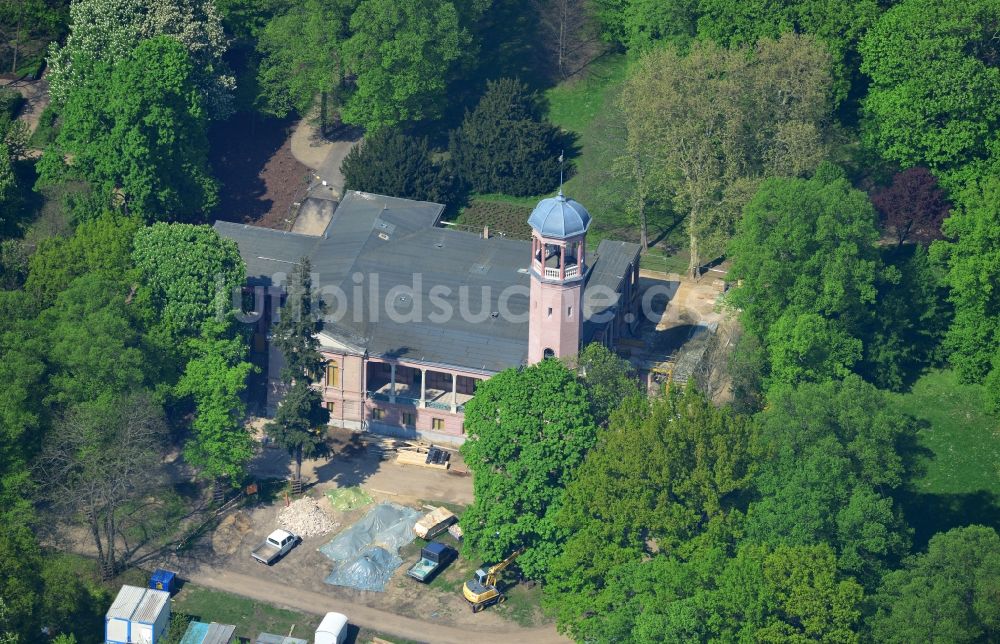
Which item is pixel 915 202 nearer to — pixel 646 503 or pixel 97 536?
pixel 646 503

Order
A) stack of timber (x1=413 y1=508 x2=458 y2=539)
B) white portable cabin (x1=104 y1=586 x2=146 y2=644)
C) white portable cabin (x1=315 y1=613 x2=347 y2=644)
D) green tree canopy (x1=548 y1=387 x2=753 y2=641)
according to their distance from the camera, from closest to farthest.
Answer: green tree canopy (x1=548 y1=387 x2=753 y2=641)
white portable cabin (x1=315 y1=613 x2=347 y2=644)
white portable cabin (x1=104 y1=586 x2=146 y2=644)
stack of timber (x1=413 y1=508 x2=458 y2=539)

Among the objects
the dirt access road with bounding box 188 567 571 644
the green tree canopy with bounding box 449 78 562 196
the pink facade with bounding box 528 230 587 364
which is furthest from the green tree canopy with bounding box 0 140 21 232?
the pink facade with bounding box 528 230 587 364

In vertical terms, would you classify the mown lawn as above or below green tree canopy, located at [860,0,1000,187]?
below

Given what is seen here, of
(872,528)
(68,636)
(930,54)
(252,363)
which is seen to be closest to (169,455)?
(252,363)

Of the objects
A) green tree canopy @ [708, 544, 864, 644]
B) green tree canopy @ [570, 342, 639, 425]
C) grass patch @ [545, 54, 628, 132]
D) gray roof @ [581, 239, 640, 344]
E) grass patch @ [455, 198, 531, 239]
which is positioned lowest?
green tree canopy @ [708, 544, 864, 644]

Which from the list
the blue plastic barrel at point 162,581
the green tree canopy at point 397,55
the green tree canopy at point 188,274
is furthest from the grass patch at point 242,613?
the green tree canopy at point 397,55

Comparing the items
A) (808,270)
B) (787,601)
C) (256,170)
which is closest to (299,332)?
(808,270)

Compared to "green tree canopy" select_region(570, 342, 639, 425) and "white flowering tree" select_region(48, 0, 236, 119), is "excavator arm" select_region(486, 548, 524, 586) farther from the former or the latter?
"white flowering tree" select_region(48, 0, 236, 119)
